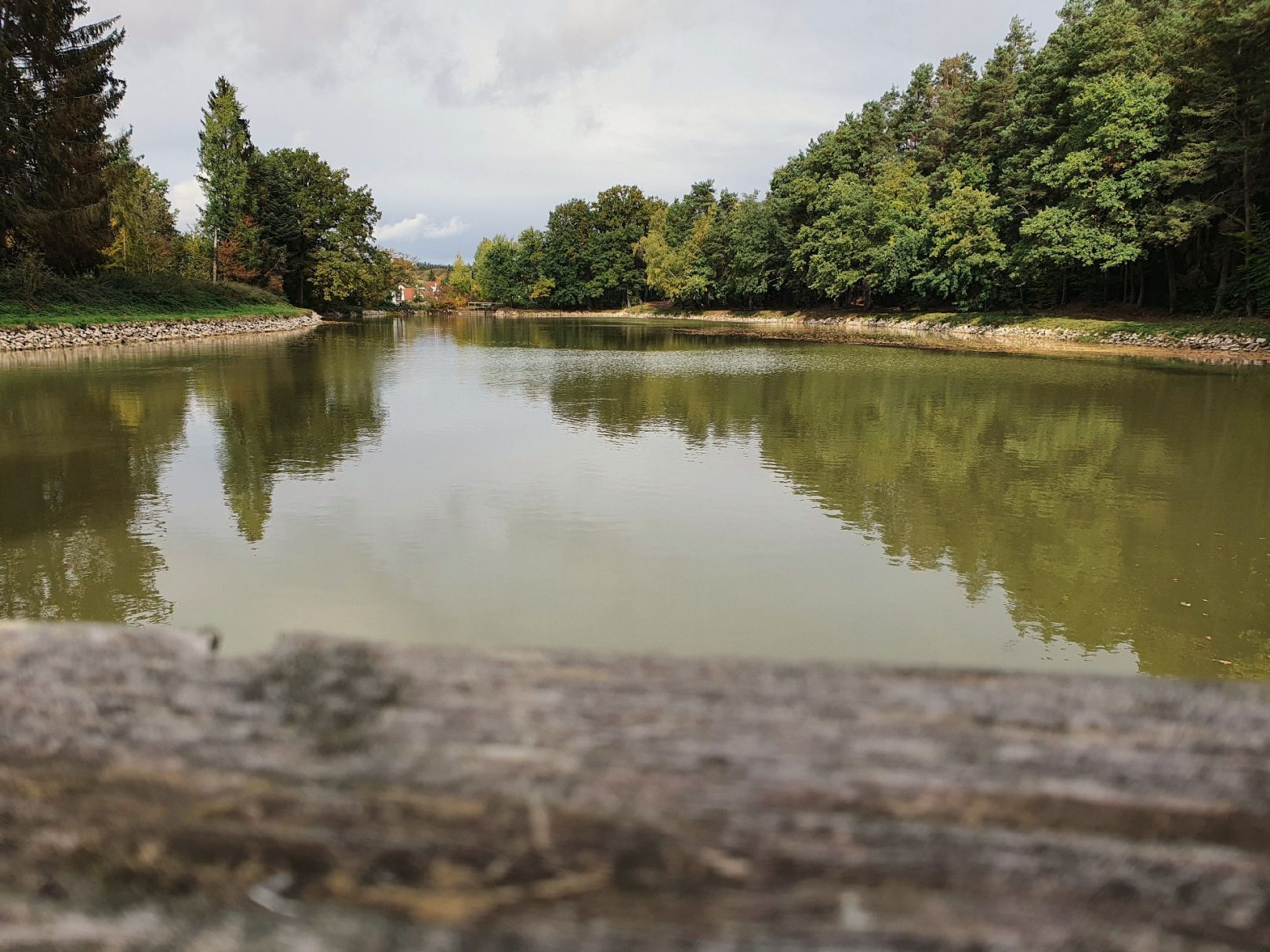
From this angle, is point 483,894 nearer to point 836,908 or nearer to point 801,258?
point 836,908

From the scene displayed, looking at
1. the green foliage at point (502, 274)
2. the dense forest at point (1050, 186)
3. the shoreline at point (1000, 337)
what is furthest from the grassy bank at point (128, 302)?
the green foliage at point (502, 274)

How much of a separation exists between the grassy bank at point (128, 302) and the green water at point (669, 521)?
1285 centimetres

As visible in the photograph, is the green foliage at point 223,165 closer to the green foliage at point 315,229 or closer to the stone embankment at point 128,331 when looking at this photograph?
the green foliage at point 315,229

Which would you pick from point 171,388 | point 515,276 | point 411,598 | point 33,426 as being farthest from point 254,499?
point 515,276

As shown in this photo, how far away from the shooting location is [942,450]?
1145cm

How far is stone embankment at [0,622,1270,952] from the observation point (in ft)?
2.81

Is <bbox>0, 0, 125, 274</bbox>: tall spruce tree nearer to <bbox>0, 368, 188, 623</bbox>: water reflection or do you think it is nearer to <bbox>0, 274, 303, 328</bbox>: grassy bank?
<bbox>0, 274, 303, 328</bbox>: grassy bank

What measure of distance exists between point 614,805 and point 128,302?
1521 inches

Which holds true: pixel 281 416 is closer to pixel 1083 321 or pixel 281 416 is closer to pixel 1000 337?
pixel 1000 337

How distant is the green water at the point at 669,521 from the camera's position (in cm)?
547

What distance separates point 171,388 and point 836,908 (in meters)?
19.2

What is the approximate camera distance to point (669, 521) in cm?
789

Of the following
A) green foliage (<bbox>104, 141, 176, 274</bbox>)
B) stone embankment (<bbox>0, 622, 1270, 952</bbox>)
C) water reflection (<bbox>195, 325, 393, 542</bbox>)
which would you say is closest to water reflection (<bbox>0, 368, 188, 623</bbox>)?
water reflection (<bbox>195, 325, 393, 542</bbox>)

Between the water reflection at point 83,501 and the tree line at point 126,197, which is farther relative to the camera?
the tree line at point 126,197
